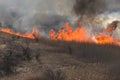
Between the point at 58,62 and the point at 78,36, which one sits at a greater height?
the point at 78,36

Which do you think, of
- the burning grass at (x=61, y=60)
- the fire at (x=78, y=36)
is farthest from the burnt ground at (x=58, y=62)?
the fire at (x=78, y=36)

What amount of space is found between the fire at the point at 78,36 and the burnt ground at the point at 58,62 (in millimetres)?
3724

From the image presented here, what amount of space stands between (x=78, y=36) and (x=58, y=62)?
16.5 m

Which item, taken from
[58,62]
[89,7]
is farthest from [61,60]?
[89,7]

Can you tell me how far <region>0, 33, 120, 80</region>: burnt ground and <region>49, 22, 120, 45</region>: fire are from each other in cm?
372

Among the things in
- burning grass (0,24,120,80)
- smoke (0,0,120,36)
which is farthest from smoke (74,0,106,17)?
burning grass (0,24,120,80)

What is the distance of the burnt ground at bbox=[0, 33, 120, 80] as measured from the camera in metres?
25.4

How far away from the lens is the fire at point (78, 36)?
144 ft

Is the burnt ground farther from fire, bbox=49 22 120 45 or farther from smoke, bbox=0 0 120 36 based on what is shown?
smoke, bbox=0 0 120 36

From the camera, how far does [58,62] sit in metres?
30.2

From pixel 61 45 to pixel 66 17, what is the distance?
12.7 metres

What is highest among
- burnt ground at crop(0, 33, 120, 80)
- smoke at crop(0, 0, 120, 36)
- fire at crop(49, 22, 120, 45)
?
smoke at crop(0, 0, 120, 36)

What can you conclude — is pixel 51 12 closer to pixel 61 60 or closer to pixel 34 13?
pixel 34 13

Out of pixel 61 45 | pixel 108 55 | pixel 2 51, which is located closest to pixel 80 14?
pixel 61 45
